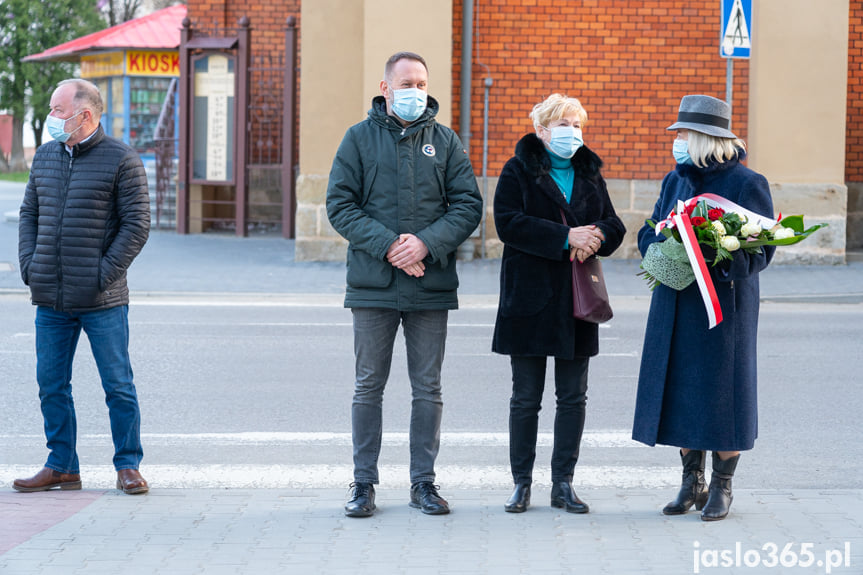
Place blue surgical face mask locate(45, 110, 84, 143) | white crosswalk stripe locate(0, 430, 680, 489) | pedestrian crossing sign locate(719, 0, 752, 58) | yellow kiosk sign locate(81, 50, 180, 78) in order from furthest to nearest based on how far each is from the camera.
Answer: yellow kiosk sign locate(81, 50, 180, 78)
pedestrian crossing sign locate(719, 0, 752, 58)
white crosswalk stripe locate(0, 430, 680, 489)
blue surgical face mask locate(45, 110, 84, 143)

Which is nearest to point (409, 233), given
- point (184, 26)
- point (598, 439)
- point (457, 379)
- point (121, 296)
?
point (121, 296)

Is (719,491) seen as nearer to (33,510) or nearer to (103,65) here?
(33,510)

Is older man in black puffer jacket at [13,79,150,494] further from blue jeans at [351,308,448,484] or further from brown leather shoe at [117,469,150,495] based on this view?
blue jeans at [351,308,448,484]

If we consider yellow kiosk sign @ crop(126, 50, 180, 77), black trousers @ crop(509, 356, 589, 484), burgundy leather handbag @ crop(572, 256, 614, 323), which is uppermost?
yellow kiosk sign @ crop(126, 50, 180, 77)

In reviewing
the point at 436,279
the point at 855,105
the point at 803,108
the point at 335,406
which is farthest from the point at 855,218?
the point at 436,279

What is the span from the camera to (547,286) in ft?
17.2

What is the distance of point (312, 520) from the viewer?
506cm

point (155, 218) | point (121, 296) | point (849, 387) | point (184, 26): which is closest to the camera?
point (121, 296)

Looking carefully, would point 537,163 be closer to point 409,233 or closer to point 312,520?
point 409,233

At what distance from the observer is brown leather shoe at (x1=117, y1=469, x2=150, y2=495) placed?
5516 mm

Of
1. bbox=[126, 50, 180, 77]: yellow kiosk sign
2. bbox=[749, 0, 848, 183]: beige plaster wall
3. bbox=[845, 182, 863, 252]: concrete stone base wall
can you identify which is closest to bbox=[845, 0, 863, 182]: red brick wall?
bbox=[845, 182, 863, 252]: concrete stone base wall

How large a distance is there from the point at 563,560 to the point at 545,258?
1373 mm

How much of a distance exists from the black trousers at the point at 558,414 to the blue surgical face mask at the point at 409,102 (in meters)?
1.17

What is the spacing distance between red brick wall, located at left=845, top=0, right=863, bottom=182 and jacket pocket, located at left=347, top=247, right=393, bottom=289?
1406cm
